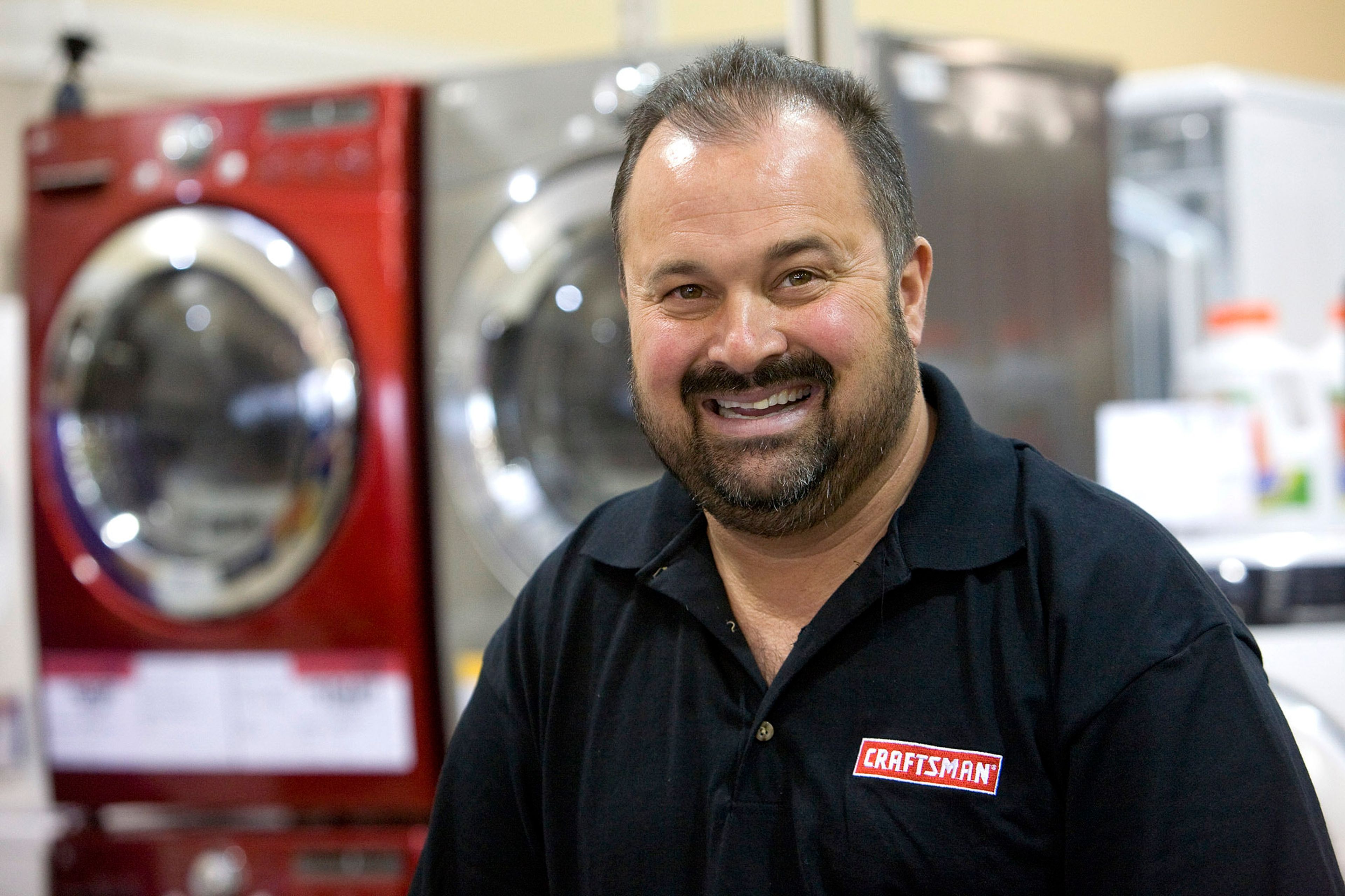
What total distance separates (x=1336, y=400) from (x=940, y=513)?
1201 mm

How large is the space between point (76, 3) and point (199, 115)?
86cm

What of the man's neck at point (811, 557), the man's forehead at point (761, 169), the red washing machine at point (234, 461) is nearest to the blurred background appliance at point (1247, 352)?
the man's neck at point (811, 557)

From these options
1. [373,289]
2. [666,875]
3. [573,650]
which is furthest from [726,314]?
[373,289]

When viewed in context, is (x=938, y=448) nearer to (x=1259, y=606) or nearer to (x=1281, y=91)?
(x=1259, y=606)

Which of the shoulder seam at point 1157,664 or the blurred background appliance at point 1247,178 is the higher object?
the blurred background appliance at point 1247,178

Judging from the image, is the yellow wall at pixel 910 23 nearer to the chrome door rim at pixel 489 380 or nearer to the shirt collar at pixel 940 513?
the chrome door rim at pixel 489 380

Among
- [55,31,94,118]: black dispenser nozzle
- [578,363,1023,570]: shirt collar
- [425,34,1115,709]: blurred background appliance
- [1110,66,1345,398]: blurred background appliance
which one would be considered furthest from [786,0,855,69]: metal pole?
[55,31,94,118]: black dispenser nozzle

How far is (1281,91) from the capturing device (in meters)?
2.20

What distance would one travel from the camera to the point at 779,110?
0.91 metres

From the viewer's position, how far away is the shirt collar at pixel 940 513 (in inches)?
35.8

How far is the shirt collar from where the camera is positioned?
910mm

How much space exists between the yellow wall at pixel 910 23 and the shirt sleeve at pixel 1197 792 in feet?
7.92

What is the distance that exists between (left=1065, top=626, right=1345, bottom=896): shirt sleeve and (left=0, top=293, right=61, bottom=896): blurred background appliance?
1.91m

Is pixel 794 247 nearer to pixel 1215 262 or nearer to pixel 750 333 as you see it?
pixel 750 333
